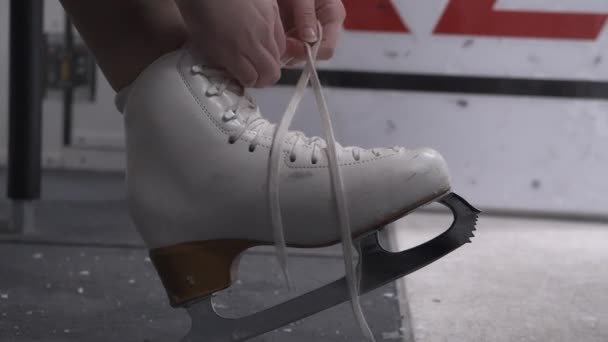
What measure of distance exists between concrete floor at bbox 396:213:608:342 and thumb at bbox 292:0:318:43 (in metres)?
0.46

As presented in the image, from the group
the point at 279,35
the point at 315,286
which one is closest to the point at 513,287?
the point at 315,286

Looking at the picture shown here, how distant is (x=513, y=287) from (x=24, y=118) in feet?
3.54

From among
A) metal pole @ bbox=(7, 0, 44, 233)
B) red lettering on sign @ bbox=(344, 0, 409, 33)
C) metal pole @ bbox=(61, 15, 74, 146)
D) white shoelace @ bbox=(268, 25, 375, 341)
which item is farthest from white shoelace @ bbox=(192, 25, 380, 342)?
metal pole @ bbox=(61, 15, 74, 146)

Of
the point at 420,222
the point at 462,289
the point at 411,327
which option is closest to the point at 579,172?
the point at 420,222

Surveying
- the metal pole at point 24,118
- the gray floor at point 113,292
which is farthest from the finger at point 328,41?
the metal pole at point 24,118

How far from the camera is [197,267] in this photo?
0.83 metres

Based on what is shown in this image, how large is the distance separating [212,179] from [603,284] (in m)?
0.94

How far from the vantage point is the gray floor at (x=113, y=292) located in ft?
3.34

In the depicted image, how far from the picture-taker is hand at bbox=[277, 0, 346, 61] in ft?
2.87

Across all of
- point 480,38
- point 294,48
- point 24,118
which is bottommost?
point 24,118

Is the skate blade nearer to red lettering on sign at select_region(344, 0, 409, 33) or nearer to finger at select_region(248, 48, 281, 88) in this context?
finger at select_region(248, 48, 281, 88)

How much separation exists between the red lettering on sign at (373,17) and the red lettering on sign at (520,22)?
149mm

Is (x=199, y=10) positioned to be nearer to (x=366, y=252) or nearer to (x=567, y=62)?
(x=366, y=252)

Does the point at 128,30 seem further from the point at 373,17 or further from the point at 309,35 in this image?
the point at 373,17
